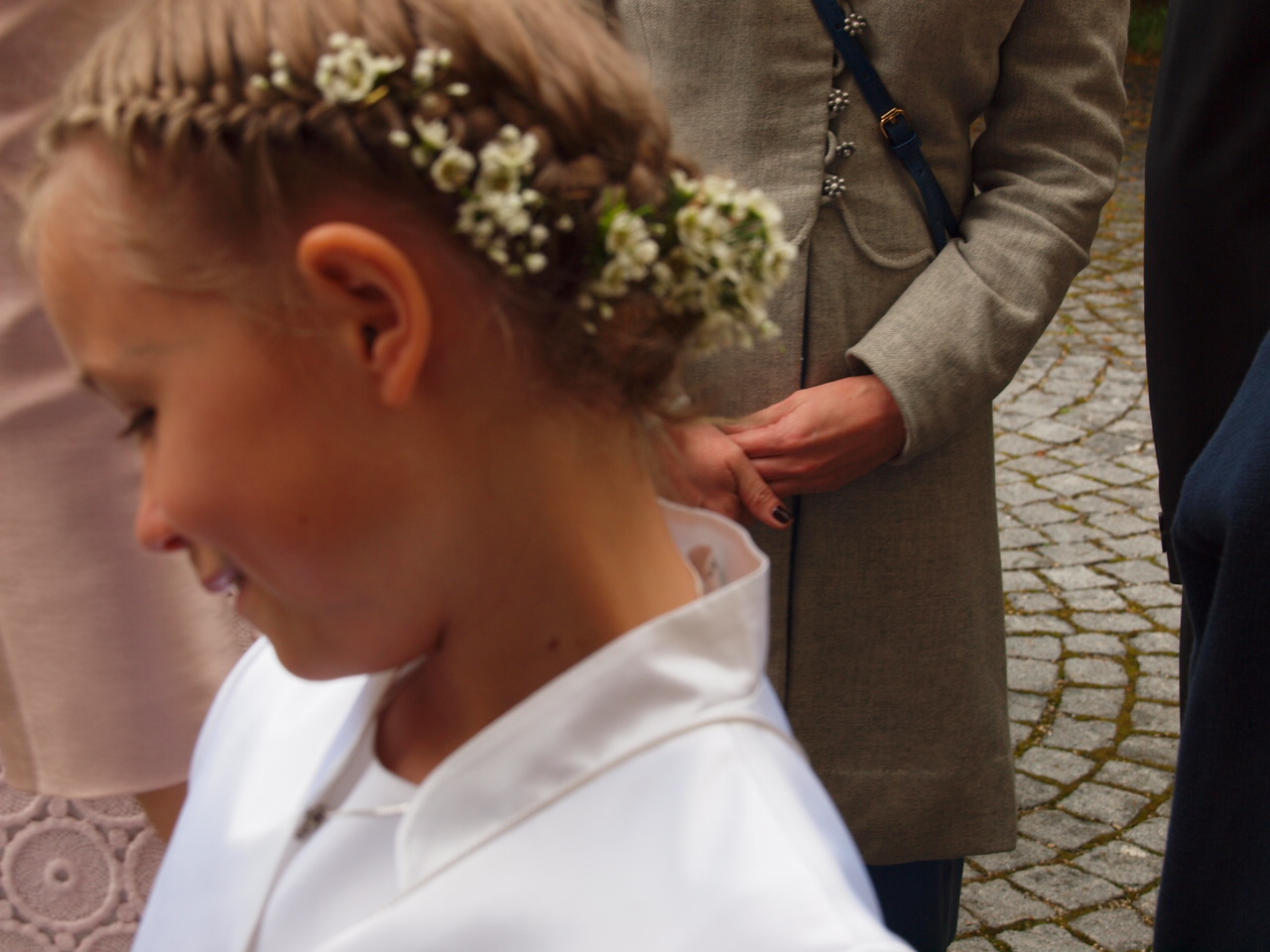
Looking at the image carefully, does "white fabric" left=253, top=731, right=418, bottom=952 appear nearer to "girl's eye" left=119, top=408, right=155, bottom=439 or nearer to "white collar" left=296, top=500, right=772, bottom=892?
"white collar" left=296, top=500, right=772, bottom=892

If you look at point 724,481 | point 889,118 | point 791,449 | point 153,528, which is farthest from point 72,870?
point 889,118

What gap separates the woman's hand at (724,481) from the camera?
2006 mm

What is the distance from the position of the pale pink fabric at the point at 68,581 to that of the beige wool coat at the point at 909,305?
92cm

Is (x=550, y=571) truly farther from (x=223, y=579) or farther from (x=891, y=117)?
(x=891, y=117)

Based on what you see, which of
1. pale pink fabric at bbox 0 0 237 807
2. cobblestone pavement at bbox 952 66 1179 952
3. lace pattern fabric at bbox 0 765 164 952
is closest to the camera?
pale pink fabric at bbox 0 0 237 807

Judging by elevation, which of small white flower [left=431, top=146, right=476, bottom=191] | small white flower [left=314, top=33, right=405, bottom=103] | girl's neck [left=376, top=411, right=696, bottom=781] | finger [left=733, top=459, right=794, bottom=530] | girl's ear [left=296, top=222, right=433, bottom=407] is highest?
small white flower [left=314, top=33, right=405, bottom=103]

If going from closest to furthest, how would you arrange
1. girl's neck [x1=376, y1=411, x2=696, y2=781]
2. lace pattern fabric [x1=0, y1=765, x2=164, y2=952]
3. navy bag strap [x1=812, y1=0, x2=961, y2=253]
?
girl's neck [x1=376, y1=411, x2=696, y2=781], navy bag strap [x1=812, y1=0, x2=961, y2=253], lace pattern fabric [x1=0, y1=765, x2=164, y2=952]

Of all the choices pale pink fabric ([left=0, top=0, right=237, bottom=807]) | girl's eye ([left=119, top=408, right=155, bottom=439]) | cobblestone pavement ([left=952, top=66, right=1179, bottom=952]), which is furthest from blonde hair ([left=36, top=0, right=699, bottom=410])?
cobblestone pavement ([left=952, top=66, right=1179, bottom=952])

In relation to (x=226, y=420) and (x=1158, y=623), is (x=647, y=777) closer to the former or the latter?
(x=226, y=420)

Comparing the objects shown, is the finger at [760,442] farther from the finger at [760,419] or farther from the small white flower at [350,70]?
the small white flower at [350,70]

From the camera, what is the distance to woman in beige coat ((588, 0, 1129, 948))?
6.41 ft

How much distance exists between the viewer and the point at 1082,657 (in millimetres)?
4598

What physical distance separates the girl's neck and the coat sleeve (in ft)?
2.89

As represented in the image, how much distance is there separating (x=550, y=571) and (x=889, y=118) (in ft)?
3.65
